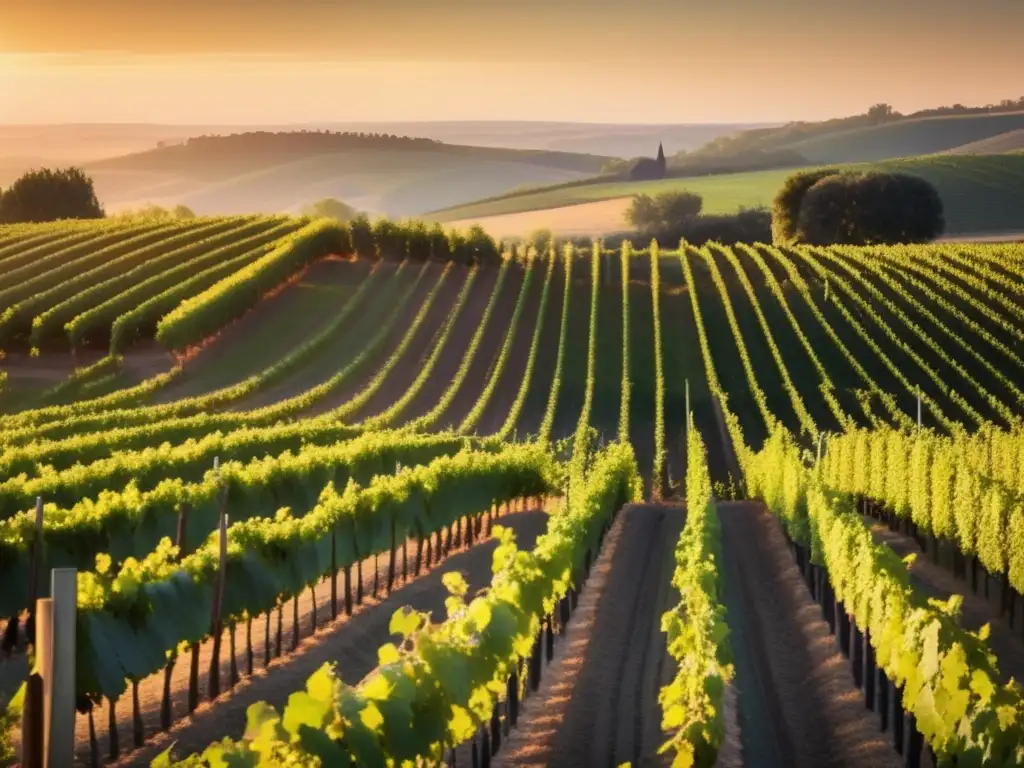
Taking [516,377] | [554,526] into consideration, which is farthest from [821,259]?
[554,526]

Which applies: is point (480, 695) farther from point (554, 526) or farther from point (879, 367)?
point (879, 367)

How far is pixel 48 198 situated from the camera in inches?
5261

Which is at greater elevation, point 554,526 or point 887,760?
point 554,526

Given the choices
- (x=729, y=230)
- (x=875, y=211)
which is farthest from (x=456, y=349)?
(x=729, y=230)

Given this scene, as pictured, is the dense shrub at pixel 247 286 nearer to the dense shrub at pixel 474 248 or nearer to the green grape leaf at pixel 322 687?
the dense shrub at pixel 474 248

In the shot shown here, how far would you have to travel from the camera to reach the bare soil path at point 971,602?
27859 millimetres

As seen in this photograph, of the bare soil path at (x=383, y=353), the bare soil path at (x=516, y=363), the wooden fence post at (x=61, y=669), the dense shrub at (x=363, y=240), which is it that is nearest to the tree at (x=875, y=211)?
the bare soil path at (x=516, y=363)

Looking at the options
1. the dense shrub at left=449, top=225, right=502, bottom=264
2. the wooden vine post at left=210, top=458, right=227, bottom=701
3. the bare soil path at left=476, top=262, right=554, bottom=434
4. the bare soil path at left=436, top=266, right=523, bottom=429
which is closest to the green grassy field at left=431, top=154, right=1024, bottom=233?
the dense shrub at left=449, top=225, right=502, bottom=264

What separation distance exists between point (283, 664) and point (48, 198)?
375 ft

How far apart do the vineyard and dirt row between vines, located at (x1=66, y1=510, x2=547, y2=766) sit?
11 centimetres

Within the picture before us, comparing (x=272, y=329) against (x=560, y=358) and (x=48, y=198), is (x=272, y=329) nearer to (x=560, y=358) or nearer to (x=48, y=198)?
(x=560, y=358)

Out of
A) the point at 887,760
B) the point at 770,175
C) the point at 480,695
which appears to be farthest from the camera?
the point at 770,175

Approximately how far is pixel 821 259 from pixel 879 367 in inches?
→ 787

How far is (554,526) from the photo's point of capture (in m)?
27.8
